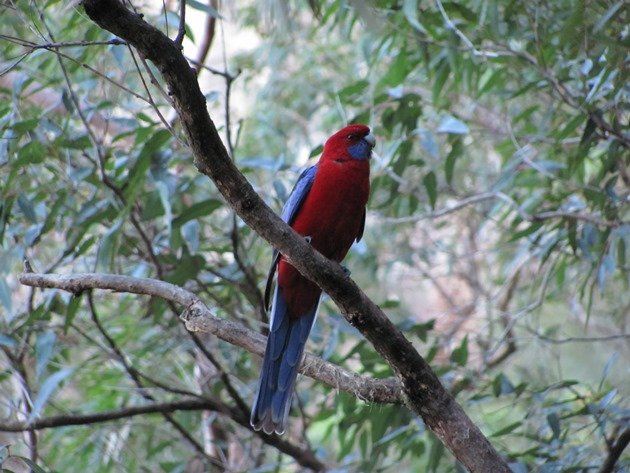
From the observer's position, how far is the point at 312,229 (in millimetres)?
3393

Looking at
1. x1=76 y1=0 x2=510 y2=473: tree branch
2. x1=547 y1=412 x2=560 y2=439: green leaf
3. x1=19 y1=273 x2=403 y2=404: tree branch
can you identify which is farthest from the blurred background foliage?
x1=19 y1=273 x2=403 y2=404: tree branch

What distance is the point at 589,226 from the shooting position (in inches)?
146

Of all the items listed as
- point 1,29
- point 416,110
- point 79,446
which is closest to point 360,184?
point 416,110

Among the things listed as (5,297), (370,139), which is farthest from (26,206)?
(370,139)

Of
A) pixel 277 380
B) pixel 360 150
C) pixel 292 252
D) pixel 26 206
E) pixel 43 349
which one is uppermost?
pixel 360 150

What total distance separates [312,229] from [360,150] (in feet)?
1.63

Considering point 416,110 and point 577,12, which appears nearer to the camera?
point 577,12

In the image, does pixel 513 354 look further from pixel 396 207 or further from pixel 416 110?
pixel 416 110

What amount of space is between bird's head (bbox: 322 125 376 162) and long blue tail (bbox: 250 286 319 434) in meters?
0.86

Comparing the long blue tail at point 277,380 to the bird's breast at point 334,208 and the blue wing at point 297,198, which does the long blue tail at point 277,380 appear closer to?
the blue wing at point 297,198

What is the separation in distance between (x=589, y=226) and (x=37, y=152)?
2.49 metres

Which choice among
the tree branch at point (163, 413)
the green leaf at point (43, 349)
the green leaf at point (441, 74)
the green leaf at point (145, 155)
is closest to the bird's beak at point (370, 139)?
the green leaf at point (441, 74)

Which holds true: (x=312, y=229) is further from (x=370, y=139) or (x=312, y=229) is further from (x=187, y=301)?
(x=187, y=301)

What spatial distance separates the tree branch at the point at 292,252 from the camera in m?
1.75
